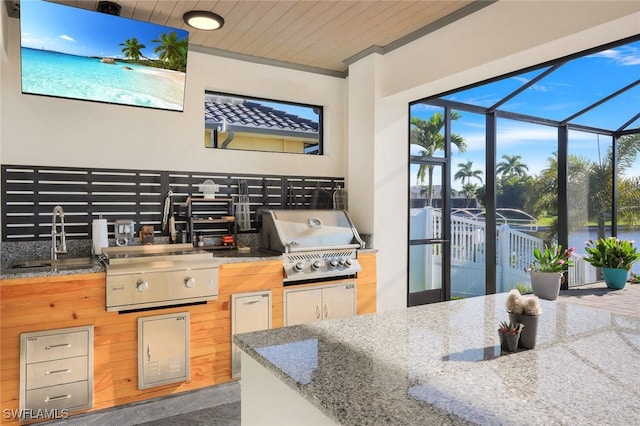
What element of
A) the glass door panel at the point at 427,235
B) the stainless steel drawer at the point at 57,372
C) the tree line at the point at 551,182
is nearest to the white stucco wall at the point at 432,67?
the glass door panel at the point at 427,235

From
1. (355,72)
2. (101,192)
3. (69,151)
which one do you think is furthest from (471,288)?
(69,151)

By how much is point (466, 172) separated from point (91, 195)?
388 centimetres

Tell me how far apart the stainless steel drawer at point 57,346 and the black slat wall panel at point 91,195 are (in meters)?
0.92

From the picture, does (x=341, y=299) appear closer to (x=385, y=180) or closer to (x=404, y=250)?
(x=404, y=250)

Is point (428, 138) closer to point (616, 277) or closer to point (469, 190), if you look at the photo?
point (469, 190)

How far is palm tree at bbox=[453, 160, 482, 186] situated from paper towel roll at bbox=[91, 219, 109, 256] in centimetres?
368

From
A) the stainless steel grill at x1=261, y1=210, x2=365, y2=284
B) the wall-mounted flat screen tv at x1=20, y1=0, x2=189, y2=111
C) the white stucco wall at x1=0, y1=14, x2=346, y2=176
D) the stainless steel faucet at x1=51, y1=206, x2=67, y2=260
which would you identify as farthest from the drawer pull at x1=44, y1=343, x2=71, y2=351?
the wall-mounted flat screen tv at x1=20, y1=0, x2=189, y2=111

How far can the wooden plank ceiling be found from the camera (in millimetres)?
2949

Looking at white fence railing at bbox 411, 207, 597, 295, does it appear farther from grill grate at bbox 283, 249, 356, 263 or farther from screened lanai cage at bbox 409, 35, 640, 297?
grill grate at bbox 283, 249, 356, 263

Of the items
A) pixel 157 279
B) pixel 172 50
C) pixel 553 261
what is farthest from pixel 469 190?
pixel 157 279

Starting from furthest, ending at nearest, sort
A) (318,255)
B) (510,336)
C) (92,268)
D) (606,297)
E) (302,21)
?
(606,297) < (318,255) < (302,21) < (92,268) < (510,336)

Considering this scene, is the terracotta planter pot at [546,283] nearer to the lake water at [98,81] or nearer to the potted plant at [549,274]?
the potted plant at [549,274]

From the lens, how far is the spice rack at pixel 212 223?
3.55 meters

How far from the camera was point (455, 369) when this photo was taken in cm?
114
